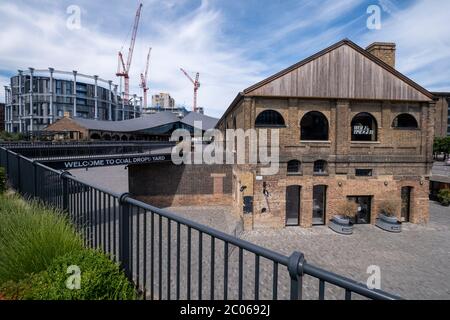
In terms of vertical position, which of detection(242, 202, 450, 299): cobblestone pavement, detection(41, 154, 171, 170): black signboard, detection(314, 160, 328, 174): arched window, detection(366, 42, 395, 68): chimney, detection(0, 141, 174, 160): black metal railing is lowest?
detection(242, 202, 450, 299): cobblestone pavement

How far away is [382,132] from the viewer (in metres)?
17.3

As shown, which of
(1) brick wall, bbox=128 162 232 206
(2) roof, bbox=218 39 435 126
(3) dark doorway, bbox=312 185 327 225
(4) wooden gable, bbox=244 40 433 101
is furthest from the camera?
(1) brick wall, bbox=128 162 232 206

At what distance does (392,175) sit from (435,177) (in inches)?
429

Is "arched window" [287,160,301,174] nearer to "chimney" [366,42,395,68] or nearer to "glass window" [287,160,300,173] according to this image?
"glass window" [287,160,300,173]

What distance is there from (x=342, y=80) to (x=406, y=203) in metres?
9.37

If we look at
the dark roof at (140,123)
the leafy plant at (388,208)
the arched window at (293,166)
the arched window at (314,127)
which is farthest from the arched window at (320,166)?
the dark roof at (140,123)

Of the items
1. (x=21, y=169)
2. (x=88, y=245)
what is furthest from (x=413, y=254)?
(x=21, y=169)

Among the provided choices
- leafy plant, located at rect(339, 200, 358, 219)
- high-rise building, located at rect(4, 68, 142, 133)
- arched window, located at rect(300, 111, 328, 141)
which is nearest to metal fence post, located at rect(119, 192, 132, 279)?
arched window, located at rect(300, 111, 328, 141)

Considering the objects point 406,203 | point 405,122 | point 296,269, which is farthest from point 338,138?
point 296,269

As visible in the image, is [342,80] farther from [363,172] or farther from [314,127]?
[363,172]

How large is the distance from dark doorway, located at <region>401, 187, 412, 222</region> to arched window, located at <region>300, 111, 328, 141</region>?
678cm

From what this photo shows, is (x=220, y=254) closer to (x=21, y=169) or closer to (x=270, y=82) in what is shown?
(x=21, y=169)

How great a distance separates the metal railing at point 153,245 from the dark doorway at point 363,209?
9444 mm

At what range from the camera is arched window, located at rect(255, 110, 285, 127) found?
16266 millimetres
